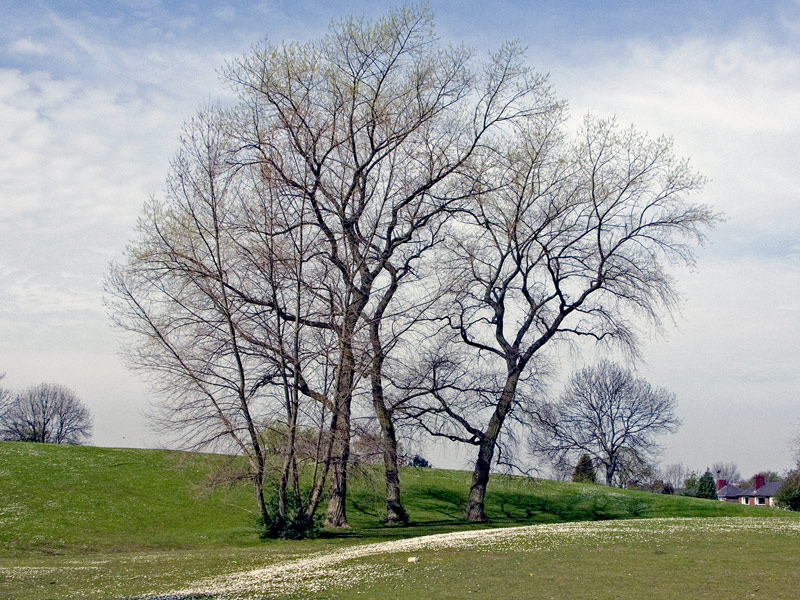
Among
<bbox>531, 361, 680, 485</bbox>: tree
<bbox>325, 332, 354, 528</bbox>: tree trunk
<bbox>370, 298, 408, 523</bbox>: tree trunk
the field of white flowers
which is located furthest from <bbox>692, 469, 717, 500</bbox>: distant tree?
<bbox>325, 332, 354, 528</bbox>: tree trunk

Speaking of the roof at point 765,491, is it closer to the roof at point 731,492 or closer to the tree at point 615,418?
the roof at point 731,492

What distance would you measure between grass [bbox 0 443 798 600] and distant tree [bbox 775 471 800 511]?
20.9m

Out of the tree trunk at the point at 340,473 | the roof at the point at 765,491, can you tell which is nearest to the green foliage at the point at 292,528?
the tree trunk at the point at 340,473

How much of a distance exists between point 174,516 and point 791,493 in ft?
172

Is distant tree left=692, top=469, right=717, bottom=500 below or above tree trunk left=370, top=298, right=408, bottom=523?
below

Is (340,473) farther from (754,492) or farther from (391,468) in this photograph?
(754,492)

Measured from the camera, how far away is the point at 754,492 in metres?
113

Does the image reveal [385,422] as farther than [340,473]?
Yes

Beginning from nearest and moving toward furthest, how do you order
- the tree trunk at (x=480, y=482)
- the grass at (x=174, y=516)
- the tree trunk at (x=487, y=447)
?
the grass at (x=174, y=516) → the tree trunk at (x=487, y=447) → the tree trunk at (x=480, y=482)

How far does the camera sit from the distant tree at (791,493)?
60000 millimetres

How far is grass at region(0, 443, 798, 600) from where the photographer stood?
16375 millimetres

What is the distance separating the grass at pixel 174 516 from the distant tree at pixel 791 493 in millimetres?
20867

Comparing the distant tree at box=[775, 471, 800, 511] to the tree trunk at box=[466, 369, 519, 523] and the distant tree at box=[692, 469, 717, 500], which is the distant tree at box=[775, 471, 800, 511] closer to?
the distant tree at box=[692, 469, 717, 500]

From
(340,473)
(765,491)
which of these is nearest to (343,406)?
(340,473)
